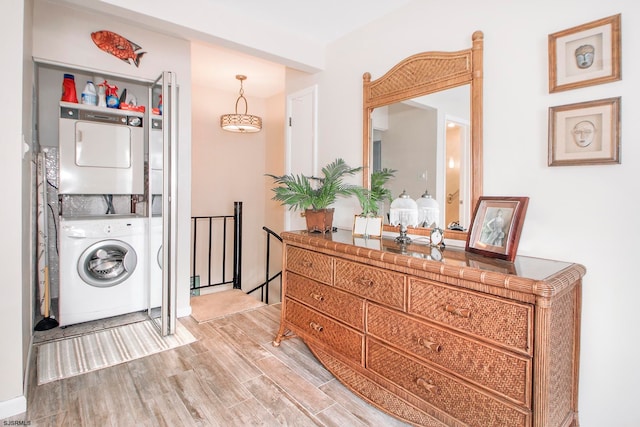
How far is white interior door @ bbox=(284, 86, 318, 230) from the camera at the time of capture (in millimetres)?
3164

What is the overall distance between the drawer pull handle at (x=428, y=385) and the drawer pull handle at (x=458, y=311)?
0.37 meters

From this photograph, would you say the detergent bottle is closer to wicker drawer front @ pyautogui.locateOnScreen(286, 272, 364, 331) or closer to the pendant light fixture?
the pendant light fixture

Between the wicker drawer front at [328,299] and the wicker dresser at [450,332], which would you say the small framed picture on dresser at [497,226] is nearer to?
the wicker dresser at [450,332]

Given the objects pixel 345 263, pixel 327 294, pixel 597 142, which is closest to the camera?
pixel 597 142

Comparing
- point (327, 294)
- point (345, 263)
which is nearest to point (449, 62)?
point (345, 263)

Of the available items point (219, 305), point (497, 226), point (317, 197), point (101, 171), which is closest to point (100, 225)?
point (101, 171)

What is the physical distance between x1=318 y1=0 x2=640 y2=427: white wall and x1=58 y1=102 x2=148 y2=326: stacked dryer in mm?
2743

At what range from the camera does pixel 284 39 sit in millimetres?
2836

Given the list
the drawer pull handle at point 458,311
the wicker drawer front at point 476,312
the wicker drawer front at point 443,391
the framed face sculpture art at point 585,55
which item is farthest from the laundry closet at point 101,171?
the framed face sculpture art at point 585,55

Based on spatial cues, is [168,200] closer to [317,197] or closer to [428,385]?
[317,197]

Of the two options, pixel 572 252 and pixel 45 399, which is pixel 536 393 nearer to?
pixel 572 252

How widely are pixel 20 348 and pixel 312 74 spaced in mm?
2925

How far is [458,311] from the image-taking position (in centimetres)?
143

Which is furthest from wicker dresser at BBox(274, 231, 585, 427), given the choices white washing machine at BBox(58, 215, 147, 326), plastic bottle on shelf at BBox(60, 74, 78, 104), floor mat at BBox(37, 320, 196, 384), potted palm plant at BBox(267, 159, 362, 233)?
plastic bottle on shelf at BBox(60, 74, 78, 104)
